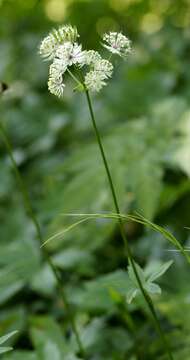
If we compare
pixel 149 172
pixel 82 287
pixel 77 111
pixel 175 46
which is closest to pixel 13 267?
pixel 82 287

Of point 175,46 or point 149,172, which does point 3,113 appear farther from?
point 149,172

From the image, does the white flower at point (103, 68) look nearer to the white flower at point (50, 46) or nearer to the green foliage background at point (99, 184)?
the white flower at point (50, 46)

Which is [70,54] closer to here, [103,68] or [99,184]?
[103,68]

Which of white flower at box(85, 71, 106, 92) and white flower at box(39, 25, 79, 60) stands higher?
white flower at box(39, 25, 79, 60)

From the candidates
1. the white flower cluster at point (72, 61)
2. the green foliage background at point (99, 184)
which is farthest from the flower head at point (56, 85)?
the green foliage background at point (99, 184)

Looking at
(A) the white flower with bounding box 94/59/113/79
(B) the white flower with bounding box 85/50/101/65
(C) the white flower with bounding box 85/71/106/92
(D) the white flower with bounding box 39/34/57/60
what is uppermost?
(D) the white flower with bounding box 39/34/57/60

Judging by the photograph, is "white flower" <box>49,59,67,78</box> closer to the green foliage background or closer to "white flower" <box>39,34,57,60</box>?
"white flower" <box>39,34,57,60</box>

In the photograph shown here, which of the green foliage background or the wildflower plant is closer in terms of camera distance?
the wildflower plant

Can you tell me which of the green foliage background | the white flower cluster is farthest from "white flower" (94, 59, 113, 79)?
the green foliage background
